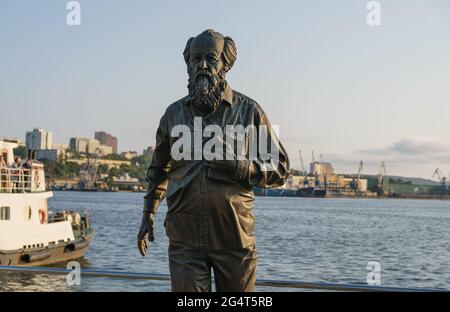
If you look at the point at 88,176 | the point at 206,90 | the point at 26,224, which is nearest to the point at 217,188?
the point at 206,90

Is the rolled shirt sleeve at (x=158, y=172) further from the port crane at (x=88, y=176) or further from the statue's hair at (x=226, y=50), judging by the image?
the port crane at (x=88, y=176)

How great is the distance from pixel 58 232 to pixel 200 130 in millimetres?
25400

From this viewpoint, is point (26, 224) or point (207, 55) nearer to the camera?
point (207, 55)

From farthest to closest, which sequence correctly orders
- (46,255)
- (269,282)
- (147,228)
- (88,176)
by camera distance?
(88,176) → (46,255) → (269,282) → (147,228)

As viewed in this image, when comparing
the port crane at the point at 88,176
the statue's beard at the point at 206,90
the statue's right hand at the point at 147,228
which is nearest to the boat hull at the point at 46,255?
the statue's right hand at the point at 147,228

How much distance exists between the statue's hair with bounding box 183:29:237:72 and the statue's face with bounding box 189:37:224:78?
0.04m

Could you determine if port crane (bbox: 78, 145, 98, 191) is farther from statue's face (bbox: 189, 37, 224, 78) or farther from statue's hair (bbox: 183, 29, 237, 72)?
statue's face (bbox: 189, 37, 224, 78)

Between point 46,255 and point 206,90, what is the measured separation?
23.3 meters

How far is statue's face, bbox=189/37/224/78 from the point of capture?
14.4 ft

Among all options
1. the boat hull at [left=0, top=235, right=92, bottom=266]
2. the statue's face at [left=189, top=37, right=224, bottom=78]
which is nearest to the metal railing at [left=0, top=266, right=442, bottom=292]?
the statue's face at [left=189, top=37, right=224, bottom=78]

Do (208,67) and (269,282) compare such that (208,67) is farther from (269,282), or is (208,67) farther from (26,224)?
(26,224)

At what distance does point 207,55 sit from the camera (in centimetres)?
441
